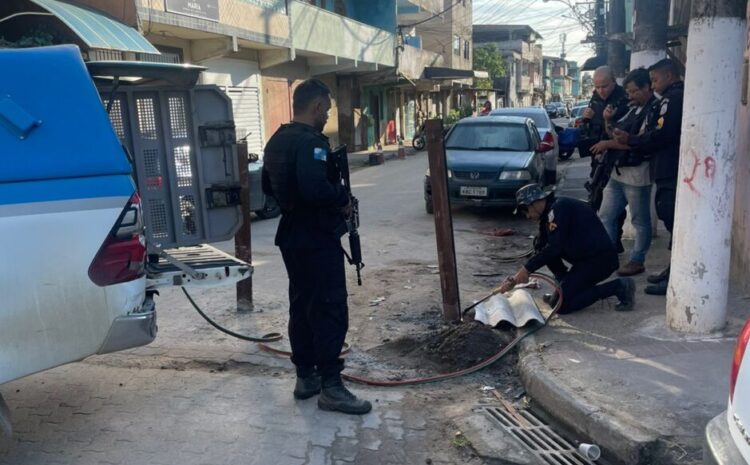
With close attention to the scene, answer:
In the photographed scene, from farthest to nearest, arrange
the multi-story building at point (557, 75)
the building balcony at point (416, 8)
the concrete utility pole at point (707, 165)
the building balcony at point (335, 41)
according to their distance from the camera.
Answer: the multi-story building at point (557, 75) < the building balcony at point (416, 8) < the building balcony at point (335, 41) < the concrete utility pole at point (707, 165)

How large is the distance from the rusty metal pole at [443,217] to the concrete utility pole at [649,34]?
3304 millimetres

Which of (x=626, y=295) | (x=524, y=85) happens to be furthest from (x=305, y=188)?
Answer: (x=524, y=85)

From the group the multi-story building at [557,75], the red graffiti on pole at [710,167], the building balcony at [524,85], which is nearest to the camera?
the red graffiti on pole at [710,167]

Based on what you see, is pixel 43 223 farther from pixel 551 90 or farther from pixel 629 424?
pixel 551 90

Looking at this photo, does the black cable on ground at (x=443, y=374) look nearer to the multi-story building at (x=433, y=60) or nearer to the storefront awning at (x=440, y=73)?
the multi-story building at (x=433, y=60)

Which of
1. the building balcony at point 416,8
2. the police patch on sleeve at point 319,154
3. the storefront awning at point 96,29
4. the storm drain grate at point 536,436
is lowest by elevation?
the storm drain grate at point 536,436

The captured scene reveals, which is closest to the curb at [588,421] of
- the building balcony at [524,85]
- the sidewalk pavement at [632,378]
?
the sidewalk pavement at [632,378]

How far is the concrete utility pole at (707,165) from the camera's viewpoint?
3.98 m

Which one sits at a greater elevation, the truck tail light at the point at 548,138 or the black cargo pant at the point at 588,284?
the truck tail light at the point at 548,138

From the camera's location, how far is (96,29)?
957 centimetres

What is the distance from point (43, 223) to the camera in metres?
2.77

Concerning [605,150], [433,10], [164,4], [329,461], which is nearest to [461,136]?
[605,150]

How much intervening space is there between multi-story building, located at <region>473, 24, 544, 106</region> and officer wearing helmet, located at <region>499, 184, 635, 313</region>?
53706 mm

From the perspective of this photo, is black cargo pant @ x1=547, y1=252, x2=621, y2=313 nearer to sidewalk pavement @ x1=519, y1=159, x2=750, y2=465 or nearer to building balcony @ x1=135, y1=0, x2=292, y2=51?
sidewalk pavement @ x1=519, y1=159, x2=750, y2=465
